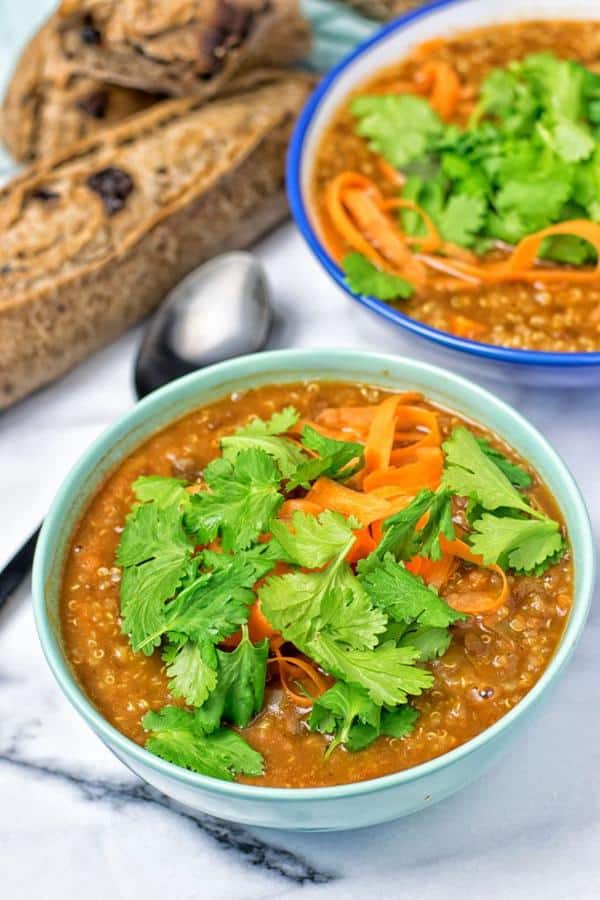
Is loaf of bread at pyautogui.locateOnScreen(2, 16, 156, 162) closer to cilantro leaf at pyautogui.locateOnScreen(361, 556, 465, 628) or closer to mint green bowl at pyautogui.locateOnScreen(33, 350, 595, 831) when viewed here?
mint green bowl at pyautogui.locateOnScreen(33, 350, 595, 831)

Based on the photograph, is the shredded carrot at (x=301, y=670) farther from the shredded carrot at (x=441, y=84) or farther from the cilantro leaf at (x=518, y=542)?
the shredded carrot at (x=441, y=84)

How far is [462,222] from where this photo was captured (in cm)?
301

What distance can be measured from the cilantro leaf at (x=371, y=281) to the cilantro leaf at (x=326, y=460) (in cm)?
65

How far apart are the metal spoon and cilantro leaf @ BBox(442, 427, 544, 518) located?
984 millimetres

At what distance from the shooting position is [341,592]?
6.68 feet

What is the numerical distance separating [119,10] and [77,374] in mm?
1130

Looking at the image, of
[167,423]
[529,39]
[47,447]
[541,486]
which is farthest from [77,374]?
[529,39]

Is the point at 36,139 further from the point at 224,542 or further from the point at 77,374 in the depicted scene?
the point at 224,542

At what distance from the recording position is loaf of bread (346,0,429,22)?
13.2 ft

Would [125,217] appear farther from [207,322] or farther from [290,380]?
[290,380]

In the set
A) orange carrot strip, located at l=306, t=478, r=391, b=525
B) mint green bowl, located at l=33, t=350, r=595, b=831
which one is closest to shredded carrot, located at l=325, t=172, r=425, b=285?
mint green bowl, located at l=33, t=350, r=595, b=831

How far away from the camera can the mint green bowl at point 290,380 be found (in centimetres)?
189

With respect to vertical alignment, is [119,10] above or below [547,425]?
above

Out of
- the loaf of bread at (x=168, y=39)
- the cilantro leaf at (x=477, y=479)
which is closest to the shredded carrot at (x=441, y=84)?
the loaf of bread at (x=168, y=39)
